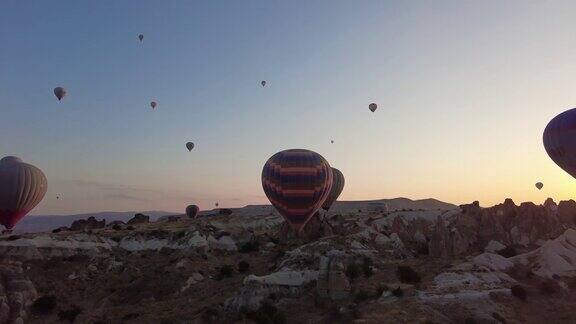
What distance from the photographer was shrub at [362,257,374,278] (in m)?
54.4

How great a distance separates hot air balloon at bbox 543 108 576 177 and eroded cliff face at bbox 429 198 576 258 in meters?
16.0

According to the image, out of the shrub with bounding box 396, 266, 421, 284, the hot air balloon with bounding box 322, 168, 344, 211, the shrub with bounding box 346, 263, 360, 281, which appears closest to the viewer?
the shrub with bounding box 396, 266, 421, 284

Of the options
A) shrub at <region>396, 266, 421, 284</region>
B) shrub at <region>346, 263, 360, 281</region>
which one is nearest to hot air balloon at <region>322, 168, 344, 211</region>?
shrub at <region>346, 263, 360, 281</region>

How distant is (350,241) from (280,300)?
19.0m

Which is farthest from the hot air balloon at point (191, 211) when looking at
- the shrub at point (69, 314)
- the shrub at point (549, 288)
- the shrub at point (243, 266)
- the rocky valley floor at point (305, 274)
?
the shrub at point (549, 288)

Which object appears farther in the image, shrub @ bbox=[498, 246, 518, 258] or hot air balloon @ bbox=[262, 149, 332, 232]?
hot air balloon @ bbox=[262, 149, 332, 232]

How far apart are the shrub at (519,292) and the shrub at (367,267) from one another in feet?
48.1

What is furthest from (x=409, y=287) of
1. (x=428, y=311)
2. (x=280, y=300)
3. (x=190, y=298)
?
(x=190, y=298)

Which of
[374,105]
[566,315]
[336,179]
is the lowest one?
[566,315]

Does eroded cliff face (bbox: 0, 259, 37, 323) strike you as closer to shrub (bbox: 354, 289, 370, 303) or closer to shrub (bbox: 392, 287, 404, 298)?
shrub (bbox: 354, 289, 370, 303)

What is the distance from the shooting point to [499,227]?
274ft

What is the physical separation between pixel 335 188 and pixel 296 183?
31.9m

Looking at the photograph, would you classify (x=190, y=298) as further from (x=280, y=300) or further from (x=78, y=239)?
(x=78, y=239)

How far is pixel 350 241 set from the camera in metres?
66.2
